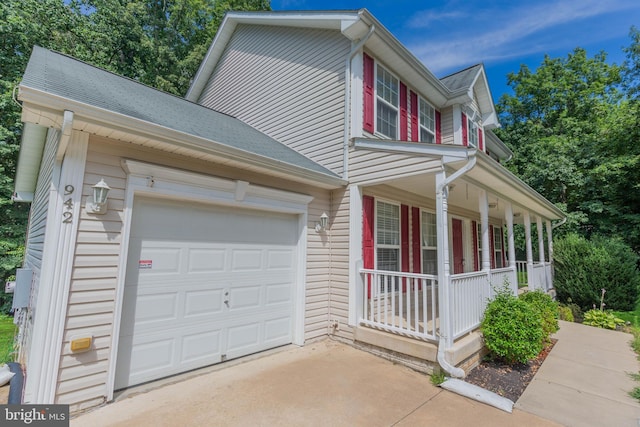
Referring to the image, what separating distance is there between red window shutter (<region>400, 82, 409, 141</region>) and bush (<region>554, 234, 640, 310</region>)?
22.5 ft

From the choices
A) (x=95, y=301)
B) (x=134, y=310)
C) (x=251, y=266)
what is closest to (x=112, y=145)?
(x=95, y=301)

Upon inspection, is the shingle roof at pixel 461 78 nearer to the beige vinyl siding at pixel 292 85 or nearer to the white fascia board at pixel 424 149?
the beige vinyl siding at pixel 292 85

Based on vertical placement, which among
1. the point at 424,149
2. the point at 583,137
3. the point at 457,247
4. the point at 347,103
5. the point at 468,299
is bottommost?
the point at 468,299

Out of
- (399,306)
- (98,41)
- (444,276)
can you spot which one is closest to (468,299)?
(444,276)

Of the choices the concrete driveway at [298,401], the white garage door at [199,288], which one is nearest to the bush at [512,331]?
the concrete driveway at [298,401]

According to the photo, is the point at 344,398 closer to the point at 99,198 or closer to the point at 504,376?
the point at 504,376

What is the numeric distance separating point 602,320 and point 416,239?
195 inches

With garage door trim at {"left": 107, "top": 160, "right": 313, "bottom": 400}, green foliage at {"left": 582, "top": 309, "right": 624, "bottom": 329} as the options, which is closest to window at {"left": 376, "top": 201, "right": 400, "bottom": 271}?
garage door trim at {"left": 107, "top": 160, "right": 313, "bottom": 400}

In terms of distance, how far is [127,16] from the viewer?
14211mm

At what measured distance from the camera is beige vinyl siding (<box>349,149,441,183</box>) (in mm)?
4543

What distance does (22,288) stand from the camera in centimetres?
387

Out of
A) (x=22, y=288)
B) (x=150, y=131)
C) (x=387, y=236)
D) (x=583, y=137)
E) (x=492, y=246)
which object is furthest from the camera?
(x=583, y=137)

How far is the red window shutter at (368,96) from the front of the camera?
5855 mm

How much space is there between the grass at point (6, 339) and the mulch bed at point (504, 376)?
23.6ft
